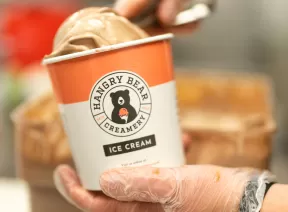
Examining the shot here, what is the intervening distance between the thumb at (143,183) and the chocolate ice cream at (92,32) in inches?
5.5

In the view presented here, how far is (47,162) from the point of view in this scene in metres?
0.76

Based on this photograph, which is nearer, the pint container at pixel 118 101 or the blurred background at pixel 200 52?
the pint container at pixel 118 101

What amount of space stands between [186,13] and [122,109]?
0.61ft

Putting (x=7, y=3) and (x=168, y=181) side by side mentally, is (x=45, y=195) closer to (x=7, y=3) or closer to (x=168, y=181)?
(x=168, y=181)

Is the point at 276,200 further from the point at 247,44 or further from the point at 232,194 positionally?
the point at 247,44

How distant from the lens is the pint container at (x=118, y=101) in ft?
1.65

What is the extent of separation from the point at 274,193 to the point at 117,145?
0.18 m

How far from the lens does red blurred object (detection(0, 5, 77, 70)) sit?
127 centimetres

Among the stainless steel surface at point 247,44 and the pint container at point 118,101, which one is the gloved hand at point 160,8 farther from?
the stainless steel surface at point 247,44

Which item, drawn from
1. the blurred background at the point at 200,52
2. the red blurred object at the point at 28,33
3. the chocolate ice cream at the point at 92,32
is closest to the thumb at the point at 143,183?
the chocolate ice cream at the point at 92,32

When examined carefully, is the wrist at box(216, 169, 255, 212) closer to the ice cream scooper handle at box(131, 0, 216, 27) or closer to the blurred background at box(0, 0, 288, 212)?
the ice cream scooper handle at box(131, 0, 216, 27)

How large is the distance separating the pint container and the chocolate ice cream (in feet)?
0.06

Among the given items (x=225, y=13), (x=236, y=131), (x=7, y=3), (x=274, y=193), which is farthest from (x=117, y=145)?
(x=7, y=3)

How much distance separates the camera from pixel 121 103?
0.51 m
